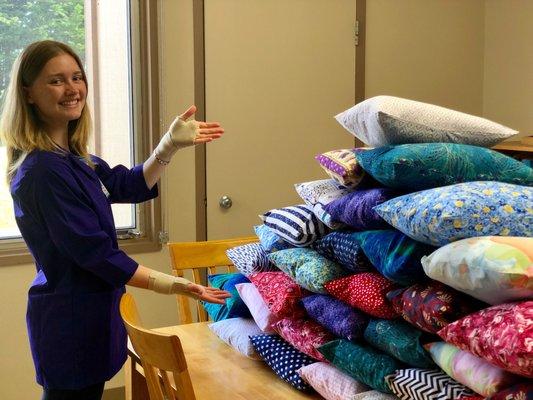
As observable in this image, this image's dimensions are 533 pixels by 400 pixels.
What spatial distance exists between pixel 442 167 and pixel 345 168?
245mm

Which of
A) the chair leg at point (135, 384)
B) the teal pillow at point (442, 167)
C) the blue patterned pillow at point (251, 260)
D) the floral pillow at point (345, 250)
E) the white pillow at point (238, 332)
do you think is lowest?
the chair leg at point (135, 384)

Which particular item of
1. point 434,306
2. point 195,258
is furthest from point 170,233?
point 434,306

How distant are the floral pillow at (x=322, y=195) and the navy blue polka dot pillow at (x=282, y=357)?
0.29 m

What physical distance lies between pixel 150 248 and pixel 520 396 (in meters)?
2.19

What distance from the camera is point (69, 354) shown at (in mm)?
1817

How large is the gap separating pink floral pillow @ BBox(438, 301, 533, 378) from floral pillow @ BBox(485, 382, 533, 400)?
0.07ft

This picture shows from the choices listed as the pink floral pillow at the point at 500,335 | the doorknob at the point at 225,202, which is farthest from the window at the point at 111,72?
the pink floral pillow at the point at 500,335

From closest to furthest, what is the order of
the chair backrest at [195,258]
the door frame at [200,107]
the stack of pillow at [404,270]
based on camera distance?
the stack of pillow at [404,270]
the chair backrest at [195,258]
the door frame at [200,107]

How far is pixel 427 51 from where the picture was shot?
366 centimetres

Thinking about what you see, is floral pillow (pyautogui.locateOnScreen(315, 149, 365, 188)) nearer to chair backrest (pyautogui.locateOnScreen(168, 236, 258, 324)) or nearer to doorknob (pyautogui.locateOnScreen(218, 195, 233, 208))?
chair backrest (pyautogui.locateOnScreen(168, 236, 258, 324))

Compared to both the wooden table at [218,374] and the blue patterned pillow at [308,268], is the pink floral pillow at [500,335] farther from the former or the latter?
the wooden table at [218,374]

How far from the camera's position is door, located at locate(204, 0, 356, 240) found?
3148 millimetres

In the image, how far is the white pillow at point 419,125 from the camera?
4.91 ft

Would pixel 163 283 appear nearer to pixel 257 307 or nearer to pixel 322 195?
pixel 257 307
